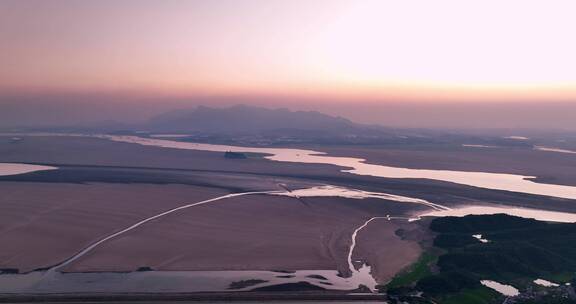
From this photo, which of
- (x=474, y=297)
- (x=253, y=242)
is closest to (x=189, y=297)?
(x=253, y=242)

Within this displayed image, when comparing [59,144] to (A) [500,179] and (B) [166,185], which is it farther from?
(A) [500,179]

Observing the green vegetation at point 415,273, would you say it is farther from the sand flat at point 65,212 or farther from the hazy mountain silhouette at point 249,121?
the hazy mountain silhouette at point 249,121

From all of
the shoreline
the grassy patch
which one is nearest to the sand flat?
the shoreline

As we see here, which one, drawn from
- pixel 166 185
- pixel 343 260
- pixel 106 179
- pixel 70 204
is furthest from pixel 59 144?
pixel 343 260

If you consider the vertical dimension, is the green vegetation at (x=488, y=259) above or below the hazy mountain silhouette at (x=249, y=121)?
below

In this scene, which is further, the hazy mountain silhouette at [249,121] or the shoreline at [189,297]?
the hazy mountain silhouette at [249,121]

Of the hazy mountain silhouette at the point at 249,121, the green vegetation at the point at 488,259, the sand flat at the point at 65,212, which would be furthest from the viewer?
the hazy mountain silhouette at the point at 249,121

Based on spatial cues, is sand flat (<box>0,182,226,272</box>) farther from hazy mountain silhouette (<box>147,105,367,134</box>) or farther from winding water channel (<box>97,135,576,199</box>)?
hazy mountain silhouette (<box>147,105,367,134</box>)

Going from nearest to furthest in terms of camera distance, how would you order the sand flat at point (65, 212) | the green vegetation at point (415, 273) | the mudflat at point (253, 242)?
1. the green vegetation at point (415, 273)
2. the mudflat at point (253, 242)
3. the sand flat at point (65, 212)

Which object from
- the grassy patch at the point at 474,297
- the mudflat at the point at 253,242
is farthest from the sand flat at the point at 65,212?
the grassy patch at the point at 474,297

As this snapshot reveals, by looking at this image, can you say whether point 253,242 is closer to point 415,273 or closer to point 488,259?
point 415,273
